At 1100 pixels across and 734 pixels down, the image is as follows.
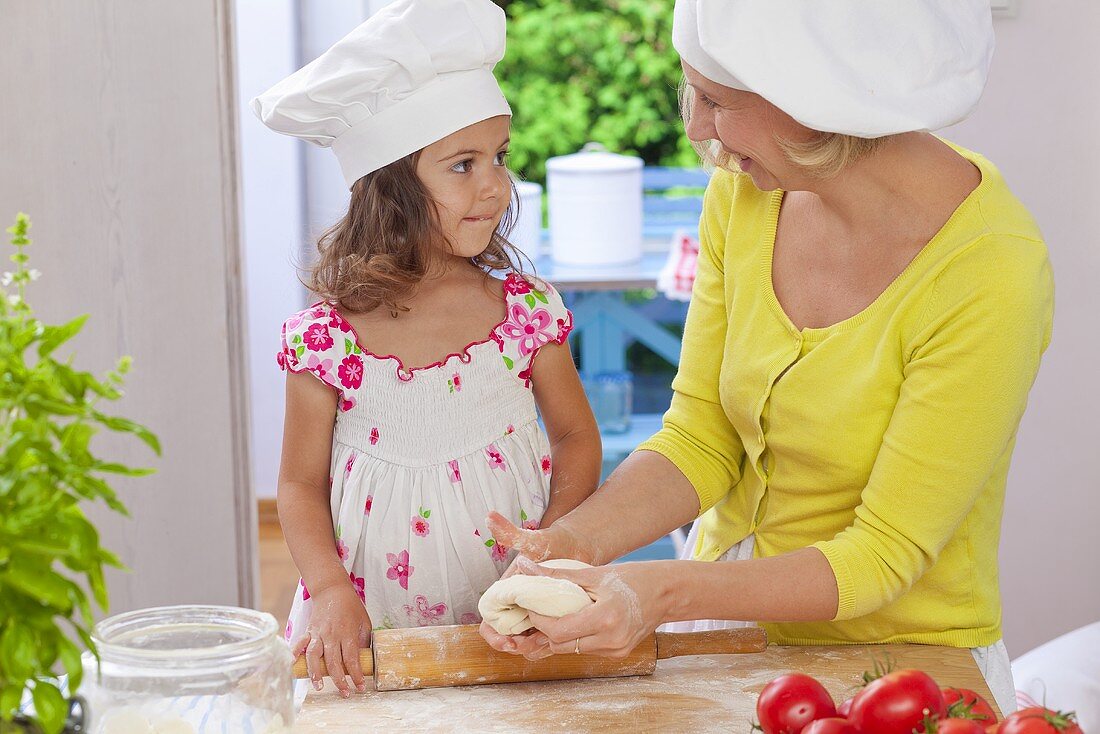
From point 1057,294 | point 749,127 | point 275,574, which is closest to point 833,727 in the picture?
point 749,127

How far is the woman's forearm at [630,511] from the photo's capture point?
1330mm

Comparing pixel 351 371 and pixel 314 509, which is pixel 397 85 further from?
pixel 314 509

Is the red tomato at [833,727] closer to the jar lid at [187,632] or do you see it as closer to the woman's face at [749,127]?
the jar lid at [187,632]

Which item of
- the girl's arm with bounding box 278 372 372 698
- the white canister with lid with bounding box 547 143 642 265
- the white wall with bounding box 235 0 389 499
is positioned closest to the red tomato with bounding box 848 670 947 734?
the girl's arm with bounding box 278 372 372 698

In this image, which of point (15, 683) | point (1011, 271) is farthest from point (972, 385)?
point (15, 683)

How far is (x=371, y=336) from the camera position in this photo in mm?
1488

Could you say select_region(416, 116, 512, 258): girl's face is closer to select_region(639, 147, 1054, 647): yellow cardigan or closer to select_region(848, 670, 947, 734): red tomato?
select_region(639, 147, 1054, 647): yellow cardigan

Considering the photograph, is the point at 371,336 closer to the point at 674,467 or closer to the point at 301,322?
the point at 301,322

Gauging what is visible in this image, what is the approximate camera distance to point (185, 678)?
79 cm

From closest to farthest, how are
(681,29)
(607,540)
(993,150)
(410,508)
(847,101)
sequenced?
(847,101) → (681,29) → (607,540) → (410,508) → (993,150)

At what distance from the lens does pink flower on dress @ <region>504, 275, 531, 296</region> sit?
5.07 ft

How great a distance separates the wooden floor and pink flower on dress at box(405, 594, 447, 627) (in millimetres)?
1748

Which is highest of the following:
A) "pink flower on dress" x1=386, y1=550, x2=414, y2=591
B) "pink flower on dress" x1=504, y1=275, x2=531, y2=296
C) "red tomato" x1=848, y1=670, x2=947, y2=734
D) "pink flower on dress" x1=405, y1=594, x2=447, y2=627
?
"pink flower on dress" x1=504, y1=275, x2=531, y2=296

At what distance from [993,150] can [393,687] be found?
5.21ft
